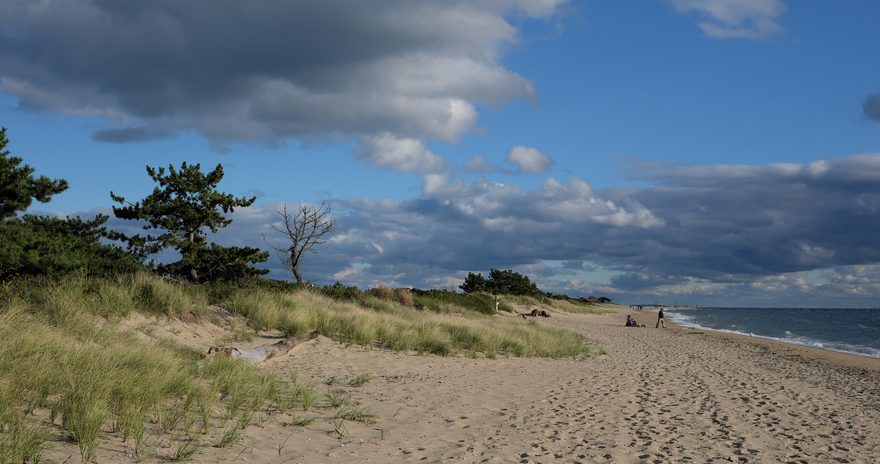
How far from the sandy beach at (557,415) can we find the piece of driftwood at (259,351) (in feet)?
0.88

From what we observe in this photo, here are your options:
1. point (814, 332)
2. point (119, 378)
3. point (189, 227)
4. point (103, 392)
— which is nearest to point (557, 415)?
point (119, 378)

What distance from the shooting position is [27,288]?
12.5m

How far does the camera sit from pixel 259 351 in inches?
496

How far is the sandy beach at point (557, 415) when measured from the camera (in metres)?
7.32

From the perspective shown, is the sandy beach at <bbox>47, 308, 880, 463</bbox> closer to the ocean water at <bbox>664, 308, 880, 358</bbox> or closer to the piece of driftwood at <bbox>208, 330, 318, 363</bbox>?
the piece of driftwood at <bbox>208, 330, 318, 363</bbox>

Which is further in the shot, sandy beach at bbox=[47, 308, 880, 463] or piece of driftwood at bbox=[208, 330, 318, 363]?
piece of driftwood at bbox=[208, 330, 318, 363]

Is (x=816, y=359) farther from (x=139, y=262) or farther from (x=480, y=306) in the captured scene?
(x=139, y=262)

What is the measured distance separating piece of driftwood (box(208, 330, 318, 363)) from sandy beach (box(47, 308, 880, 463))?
10.5 inches

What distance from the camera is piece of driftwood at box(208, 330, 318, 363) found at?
1152cm

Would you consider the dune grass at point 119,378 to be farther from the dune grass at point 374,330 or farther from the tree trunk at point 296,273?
the tree trunk at point 296,273

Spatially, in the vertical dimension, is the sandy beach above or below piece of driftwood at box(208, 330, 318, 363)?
below

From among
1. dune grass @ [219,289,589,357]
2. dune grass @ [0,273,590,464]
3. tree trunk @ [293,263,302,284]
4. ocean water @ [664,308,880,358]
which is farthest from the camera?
ocean water @ [664,308,880,358]

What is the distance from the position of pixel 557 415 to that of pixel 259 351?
258 inches

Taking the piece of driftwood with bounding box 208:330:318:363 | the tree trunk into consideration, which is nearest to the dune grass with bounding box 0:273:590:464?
the piece of driftwood with bounding box 208:330:318:363
